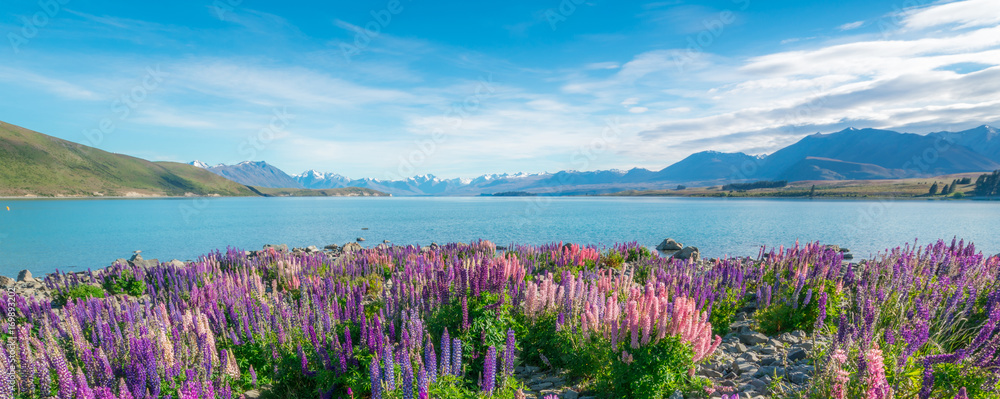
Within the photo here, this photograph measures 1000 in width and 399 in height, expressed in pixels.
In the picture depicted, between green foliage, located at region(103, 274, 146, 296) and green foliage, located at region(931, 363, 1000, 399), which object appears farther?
green foliage, located at region(103, 274, 146, 296)

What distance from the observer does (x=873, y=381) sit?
3.94 metres

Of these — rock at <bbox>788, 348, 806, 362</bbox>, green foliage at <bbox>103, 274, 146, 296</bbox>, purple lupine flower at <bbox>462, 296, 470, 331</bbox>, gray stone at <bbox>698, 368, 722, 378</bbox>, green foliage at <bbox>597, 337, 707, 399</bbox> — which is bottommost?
green foliage at <bbox>103, 274, 146, 296</bbox>

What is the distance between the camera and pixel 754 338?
902cm

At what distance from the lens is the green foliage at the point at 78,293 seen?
45.5 feet

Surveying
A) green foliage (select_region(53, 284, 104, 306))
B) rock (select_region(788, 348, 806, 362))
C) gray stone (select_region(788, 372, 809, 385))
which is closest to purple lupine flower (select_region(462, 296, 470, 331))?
gray stone (select_region(788, 372, 809, 385))

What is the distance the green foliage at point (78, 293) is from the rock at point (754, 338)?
1969 cm

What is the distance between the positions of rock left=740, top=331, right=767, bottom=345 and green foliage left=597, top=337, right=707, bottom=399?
12.8 feet

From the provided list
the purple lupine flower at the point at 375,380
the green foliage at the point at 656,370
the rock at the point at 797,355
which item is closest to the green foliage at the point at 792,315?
the rock at the point at 797,355

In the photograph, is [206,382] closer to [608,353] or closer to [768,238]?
[608,353]

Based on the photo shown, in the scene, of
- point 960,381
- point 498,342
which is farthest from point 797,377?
point 498,342

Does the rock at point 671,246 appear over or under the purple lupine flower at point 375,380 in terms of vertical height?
under

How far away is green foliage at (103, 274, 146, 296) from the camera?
15391 millimetres

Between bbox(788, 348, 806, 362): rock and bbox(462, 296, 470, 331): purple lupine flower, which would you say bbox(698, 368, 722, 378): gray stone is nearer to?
bbox(788, 348, 806, 362): rock

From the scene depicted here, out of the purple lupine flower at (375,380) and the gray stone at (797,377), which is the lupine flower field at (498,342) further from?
the gray stone at (797,377)
